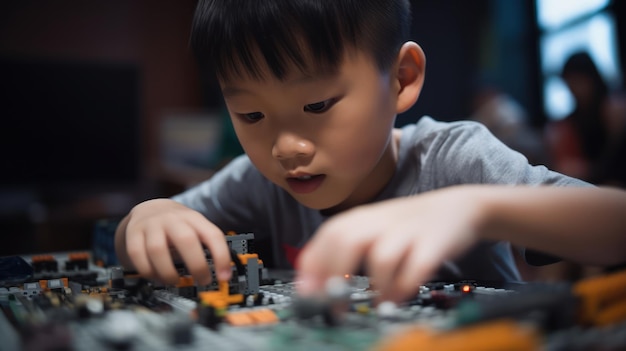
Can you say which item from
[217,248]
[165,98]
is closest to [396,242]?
[217,248]

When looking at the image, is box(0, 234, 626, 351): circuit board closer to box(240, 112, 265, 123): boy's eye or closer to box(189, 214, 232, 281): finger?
box(189, 214, 232, 281): finger

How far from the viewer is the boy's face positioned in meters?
0.65

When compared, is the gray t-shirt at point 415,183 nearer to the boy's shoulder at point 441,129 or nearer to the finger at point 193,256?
the boy's shoulder at point 441,129

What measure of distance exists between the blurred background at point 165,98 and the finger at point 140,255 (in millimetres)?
452

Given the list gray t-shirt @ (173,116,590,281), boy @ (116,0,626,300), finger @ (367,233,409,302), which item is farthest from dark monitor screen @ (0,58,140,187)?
finger @ (367,233,409,302)

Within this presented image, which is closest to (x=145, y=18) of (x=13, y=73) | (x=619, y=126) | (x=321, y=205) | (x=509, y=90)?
(x=13, y=73)

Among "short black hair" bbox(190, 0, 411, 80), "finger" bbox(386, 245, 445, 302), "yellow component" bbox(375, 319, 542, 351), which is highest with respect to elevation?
"short black hair" bbox(190, 0, 411, 80)

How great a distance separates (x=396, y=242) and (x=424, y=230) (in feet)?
0.07

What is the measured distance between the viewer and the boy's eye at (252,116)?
2.25 ft

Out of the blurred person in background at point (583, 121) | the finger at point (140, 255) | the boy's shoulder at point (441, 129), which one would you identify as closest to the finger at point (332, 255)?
the finger at point (140, 255)

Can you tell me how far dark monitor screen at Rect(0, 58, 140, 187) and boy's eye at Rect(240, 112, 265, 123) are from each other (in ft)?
7.33

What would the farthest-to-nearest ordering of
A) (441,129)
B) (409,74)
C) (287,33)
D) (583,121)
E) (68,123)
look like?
(68,123)
(583,121)
(441,129)
(409,74)
(287,33)

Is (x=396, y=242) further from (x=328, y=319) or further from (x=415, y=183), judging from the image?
(x=415, y=183)

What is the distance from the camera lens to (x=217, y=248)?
1.89ft
